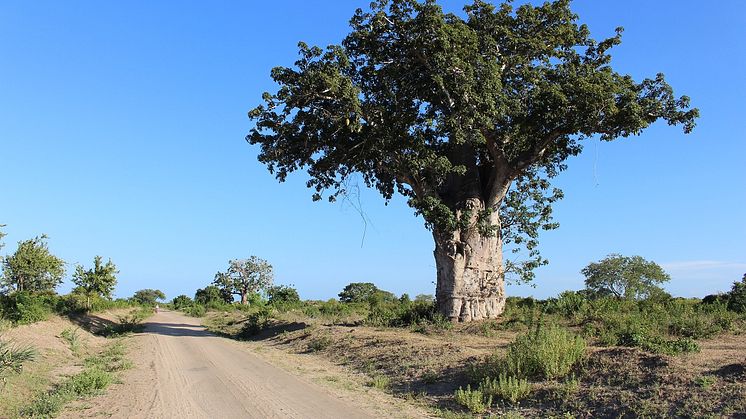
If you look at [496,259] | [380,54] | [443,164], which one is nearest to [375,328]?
[496,259]

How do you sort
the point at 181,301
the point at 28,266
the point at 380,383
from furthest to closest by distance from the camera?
the point at 181,301 → the point at 28,266 → the point at 380,383

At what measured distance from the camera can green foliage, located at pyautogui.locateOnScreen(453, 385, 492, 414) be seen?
30.9 ft

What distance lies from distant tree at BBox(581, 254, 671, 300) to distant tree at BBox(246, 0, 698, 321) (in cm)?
3755

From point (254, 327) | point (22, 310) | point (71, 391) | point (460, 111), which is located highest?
point (460, 111)

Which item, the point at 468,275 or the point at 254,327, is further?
the point at 254,327

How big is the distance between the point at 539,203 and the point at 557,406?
17.4 metres

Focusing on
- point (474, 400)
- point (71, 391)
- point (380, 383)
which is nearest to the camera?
point (474, 400)

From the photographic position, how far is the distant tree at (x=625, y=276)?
181ft

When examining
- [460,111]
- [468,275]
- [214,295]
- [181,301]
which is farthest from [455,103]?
[181,301]

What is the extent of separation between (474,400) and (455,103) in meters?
12.8

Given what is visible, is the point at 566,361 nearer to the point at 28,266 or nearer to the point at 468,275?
the point at 468,275

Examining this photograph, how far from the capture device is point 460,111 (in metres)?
19.4

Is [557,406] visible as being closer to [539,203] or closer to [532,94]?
[532,94]

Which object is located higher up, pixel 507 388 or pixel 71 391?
pixel 507 388
